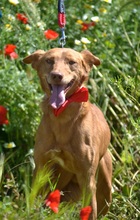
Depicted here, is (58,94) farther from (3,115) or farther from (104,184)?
(104,184)

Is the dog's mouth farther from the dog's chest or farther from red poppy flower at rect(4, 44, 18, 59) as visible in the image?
red poppy flower at rect(4, 44, 18, 59)

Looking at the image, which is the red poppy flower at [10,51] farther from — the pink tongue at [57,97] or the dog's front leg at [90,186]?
the dog's front leg at [90,186]

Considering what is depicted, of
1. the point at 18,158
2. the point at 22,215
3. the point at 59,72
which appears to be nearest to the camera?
the point at 22,215

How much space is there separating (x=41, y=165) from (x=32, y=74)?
157 centimetres

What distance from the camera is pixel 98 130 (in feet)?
19.3

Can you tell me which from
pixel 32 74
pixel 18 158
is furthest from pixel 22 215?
pixel 32 74

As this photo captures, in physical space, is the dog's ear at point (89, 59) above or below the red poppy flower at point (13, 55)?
above

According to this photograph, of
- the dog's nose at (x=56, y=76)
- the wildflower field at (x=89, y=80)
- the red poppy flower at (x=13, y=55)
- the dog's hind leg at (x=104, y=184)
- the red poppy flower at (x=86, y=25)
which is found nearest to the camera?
the dog's nose at (x=56, y=76)

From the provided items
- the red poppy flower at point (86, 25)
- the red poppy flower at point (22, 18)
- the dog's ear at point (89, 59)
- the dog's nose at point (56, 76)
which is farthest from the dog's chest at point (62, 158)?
the red poppy flower at point (86, 25)

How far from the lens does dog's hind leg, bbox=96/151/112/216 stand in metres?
6.06

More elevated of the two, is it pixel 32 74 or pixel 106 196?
pixel 32 74

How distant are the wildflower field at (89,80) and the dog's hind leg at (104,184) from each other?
0.10 m

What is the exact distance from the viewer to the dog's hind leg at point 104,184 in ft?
19.9

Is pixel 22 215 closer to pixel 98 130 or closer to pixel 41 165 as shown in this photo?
pixel 41 165
